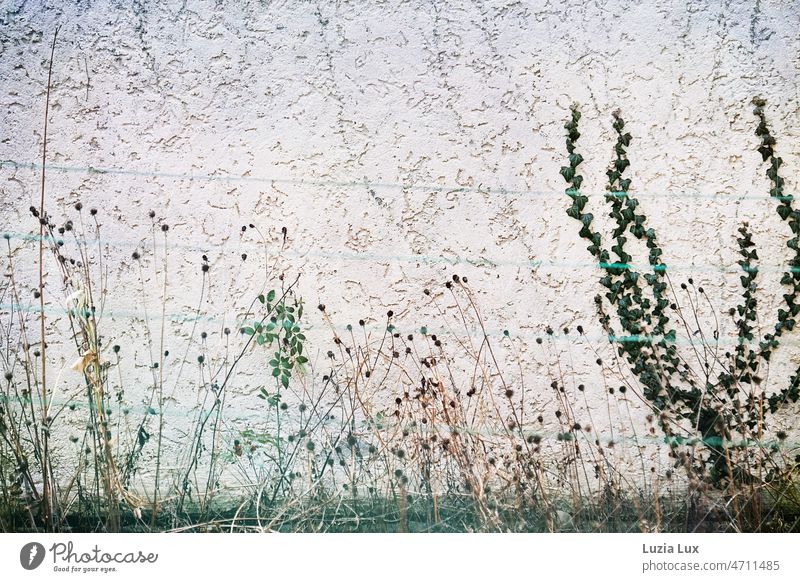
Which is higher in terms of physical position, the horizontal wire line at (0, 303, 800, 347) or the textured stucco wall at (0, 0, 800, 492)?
the textured stucco wall at (0, 0, 800, 492)

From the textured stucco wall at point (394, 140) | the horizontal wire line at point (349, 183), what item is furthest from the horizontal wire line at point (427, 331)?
the horizontal wire line at point (349, 183)

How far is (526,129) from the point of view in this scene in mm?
3555

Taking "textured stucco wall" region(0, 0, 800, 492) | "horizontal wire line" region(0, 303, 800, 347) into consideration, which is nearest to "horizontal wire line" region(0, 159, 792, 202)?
"textured stucco wall" region(0, 0, 800, 492)

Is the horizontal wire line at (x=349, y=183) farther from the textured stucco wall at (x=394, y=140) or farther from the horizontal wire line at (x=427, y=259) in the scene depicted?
the horizontal wire line at (x=427, y=259)

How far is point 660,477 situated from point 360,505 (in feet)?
4.42

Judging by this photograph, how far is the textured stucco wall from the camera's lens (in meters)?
3.50

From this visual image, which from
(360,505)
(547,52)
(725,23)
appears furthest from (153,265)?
(725,23)
